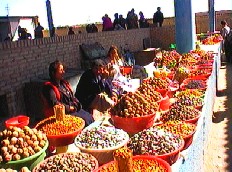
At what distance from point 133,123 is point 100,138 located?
518 millimetres

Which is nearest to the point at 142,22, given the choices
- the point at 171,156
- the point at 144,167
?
the point at 171,156

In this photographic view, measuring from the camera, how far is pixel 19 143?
93.7 inches

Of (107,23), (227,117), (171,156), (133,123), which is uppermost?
(107,23)

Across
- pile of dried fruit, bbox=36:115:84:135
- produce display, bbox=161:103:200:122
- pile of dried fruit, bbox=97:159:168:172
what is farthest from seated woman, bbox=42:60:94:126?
pile of dried fruit, bbox=97:159:168:172

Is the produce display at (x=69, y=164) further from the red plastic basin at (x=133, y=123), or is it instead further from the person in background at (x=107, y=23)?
the person in background at (x=107, y=23)

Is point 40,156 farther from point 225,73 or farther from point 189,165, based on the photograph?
point 225,73

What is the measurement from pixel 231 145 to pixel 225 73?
696 centimetres

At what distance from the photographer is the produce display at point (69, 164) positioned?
218cm

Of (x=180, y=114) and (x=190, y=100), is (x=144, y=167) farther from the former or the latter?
(x=190, y=100)

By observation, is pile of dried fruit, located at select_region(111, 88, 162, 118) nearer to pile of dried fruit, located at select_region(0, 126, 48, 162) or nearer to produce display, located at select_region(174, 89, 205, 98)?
pile of dried fruit, located at select_region(0, 126, 48, 162)

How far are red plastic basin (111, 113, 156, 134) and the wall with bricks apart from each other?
336 cm

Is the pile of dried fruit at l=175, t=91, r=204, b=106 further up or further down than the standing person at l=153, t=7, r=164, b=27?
further down

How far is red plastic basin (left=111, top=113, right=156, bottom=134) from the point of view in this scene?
3033 millimetres

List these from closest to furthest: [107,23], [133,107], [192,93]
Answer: [133,107], [192,93], [107,23]
